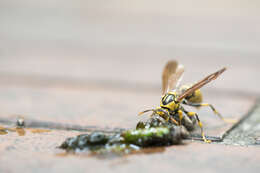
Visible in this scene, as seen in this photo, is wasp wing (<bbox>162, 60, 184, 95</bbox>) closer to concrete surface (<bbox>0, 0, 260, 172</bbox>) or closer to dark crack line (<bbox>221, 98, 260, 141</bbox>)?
concrete surface (<bbox>0, 0, 260, 172</bbox>)

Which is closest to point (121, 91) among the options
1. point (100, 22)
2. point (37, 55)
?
point (37, 55)

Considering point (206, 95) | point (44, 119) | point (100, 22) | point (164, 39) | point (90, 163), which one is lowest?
point (90, 163)

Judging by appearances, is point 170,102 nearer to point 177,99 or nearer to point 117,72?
point 177,99

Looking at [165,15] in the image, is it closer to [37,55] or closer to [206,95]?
[37,55]

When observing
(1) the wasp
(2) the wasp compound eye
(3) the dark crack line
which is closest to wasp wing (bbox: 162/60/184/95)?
(1) the wasp

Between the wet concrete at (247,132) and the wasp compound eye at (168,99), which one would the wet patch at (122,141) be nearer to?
the wet concrete at (247,132)

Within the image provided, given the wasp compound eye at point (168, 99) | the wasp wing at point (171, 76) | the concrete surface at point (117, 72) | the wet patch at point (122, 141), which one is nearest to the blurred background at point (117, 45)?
the concrete surface at point (117, 72)
